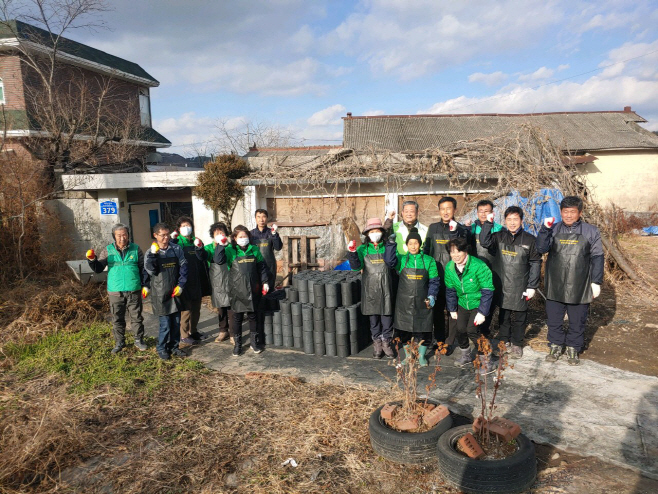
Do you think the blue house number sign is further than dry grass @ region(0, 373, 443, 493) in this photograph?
Yes

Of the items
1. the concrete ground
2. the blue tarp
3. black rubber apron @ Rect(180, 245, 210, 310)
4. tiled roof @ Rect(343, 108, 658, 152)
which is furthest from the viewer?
tiled roof @ Rect(343, 108, 658, 152)

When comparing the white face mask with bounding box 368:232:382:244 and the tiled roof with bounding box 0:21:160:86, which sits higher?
the tiled roof with bounding box 0:21:160:86

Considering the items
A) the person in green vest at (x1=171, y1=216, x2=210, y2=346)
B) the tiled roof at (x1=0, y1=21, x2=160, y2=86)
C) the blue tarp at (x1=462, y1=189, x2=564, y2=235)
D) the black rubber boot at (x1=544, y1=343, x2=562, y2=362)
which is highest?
the tiled roof at (x1=0, y1=21, x2=160, y2=86)

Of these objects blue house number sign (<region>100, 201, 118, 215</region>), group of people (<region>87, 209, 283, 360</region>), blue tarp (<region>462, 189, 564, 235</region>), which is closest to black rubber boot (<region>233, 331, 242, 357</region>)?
group of people (<region>87, 209, 283, 360</region>)

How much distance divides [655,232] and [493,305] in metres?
15.5

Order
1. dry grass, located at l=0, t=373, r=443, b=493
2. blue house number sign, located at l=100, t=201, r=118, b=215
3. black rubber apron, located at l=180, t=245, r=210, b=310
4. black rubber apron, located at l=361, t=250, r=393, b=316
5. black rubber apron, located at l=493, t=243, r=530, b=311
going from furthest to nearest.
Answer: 1. blue house number sign, located at l=100, t=201, r=118, b=215
2. black rubber apron, located at l=180, t=245, r=210, b=310
3. black rubber apron, located at l=361, t=250, r=393, b=316
4. black rubber apron, located at l=493, t=243, r=530, b=311
5. dry grass, located at l=0, t=373, r=443, b=493

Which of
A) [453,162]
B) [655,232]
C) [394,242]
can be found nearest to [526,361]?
[394,242]

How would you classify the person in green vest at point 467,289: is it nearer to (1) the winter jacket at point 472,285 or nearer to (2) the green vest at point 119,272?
(1) the winter jacket at point 472,285

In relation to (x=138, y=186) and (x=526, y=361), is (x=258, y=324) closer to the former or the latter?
(x=526, y=361)

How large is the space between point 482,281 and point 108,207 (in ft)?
30.7

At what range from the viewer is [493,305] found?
536 cm

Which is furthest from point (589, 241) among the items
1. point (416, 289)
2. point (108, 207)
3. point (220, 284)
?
point (108, 207)

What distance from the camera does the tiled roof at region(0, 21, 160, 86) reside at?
46.9 ft

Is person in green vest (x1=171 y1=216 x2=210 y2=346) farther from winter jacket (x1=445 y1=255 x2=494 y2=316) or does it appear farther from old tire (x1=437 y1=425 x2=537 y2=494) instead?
old tire (x1=437 y1=425 x2=537 y2=494)
